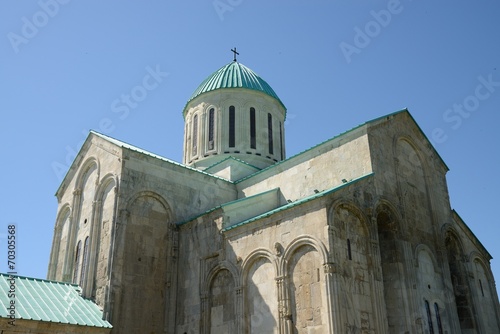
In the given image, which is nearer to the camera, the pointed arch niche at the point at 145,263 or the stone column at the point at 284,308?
the stone column at the point at 284,308

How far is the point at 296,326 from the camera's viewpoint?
12.1 m

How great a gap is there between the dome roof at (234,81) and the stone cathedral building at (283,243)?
4.50m

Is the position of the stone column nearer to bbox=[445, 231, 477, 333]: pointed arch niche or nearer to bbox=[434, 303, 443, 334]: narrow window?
bbox=[434, 303, 443, 334]: narrow window

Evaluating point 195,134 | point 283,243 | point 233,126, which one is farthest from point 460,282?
point 195,134

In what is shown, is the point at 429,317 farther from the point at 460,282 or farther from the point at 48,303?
the point at 48,303

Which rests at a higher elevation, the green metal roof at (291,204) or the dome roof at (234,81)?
the dome roof at (234,81)

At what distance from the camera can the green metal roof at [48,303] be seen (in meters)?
12.6

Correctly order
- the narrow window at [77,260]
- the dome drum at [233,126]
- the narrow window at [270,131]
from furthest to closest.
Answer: the narrow window at [270,131]
the dome drum at [233,126]
the narrow window at [77,260]

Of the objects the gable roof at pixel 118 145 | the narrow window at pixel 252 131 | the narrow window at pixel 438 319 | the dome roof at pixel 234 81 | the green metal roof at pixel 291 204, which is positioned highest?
the dome roof at pixel 234 81

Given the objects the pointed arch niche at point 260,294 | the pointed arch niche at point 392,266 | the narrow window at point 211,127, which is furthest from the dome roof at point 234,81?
the pointed arch niche at point 260,294

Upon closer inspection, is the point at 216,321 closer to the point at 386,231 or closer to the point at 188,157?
the point at 386,231

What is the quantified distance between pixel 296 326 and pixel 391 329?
10.9ft

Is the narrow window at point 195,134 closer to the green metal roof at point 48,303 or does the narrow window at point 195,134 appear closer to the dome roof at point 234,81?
the dome roof at point 234,81

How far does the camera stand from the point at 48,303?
44.5 ft
